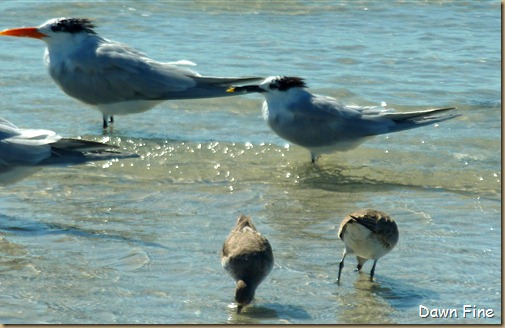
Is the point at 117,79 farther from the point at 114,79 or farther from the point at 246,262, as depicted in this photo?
the point at 246,262

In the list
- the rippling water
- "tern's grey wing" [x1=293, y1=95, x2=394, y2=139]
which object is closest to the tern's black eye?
"tern's grey wing" [x1=293, y1=95, x2=394, y2=139]

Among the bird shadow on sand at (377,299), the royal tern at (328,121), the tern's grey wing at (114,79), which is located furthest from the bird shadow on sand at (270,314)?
the tern's grey wing at (114,79)

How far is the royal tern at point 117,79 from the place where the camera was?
9.48 meters

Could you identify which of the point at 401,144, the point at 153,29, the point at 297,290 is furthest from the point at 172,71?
the point at 297,290

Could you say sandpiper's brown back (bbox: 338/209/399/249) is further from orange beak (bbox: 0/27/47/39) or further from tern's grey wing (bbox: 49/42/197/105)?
orange beak (bbox: 0/27/47/39)

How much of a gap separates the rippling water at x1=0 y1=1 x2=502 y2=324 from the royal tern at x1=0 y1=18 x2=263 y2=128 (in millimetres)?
260

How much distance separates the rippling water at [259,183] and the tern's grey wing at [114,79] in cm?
31

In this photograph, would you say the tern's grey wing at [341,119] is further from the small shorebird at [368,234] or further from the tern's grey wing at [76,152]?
the small shorebird at [368,234]

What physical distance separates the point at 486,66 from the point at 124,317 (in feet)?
23.3

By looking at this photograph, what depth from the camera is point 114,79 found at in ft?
31.1

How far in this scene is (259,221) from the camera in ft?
22.6

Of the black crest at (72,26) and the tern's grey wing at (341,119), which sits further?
the black crest at (72,26)

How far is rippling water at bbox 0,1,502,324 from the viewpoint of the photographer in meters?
5.46

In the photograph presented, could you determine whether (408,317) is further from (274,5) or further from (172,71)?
(274,5)
